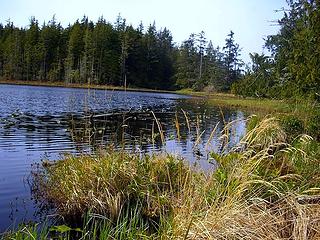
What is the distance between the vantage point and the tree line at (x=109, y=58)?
81188 millimetres

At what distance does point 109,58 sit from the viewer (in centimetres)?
8100

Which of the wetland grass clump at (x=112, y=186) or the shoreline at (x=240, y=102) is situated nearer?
the wetland grass clump at (x=112, y=186)

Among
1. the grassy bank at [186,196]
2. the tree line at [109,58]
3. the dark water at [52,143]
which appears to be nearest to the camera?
the grassy bank at [186,196]

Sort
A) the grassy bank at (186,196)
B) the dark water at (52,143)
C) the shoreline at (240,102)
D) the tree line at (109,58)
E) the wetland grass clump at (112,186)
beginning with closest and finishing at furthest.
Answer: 1. the grassy bank at (186,196)
2. the wetland grass clump at (112,186)
3. the dark water at (52,143)
4. the shoreline at (240,102)
5. the tree line at (109,58)

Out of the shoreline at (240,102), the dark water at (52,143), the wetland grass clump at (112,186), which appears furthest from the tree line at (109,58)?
the wetland grass clump at (112,186)

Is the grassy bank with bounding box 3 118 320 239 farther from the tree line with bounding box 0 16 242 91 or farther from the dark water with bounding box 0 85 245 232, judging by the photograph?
the tree line with bounding box 0 16 242 91

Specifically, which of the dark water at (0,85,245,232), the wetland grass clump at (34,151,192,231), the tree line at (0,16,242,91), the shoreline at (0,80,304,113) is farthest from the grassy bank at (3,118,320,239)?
the tree line at (0,16,242,91)

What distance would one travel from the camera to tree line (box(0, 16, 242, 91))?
81.2 meters

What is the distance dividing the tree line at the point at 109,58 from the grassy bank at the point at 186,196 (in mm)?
66966

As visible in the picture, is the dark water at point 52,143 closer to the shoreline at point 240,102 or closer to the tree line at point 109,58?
the shoreline at point 240,102

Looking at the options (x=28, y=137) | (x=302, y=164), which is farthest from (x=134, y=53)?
(x=302, y=164)

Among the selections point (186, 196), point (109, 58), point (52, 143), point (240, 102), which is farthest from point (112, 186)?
point (109, 58)

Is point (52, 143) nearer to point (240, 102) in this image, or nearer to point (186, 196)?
point (186, 196)

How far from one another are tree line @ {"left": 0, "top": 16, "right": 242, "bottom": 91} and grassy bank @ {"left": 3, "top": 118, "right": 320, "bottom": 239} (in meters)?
67.0
